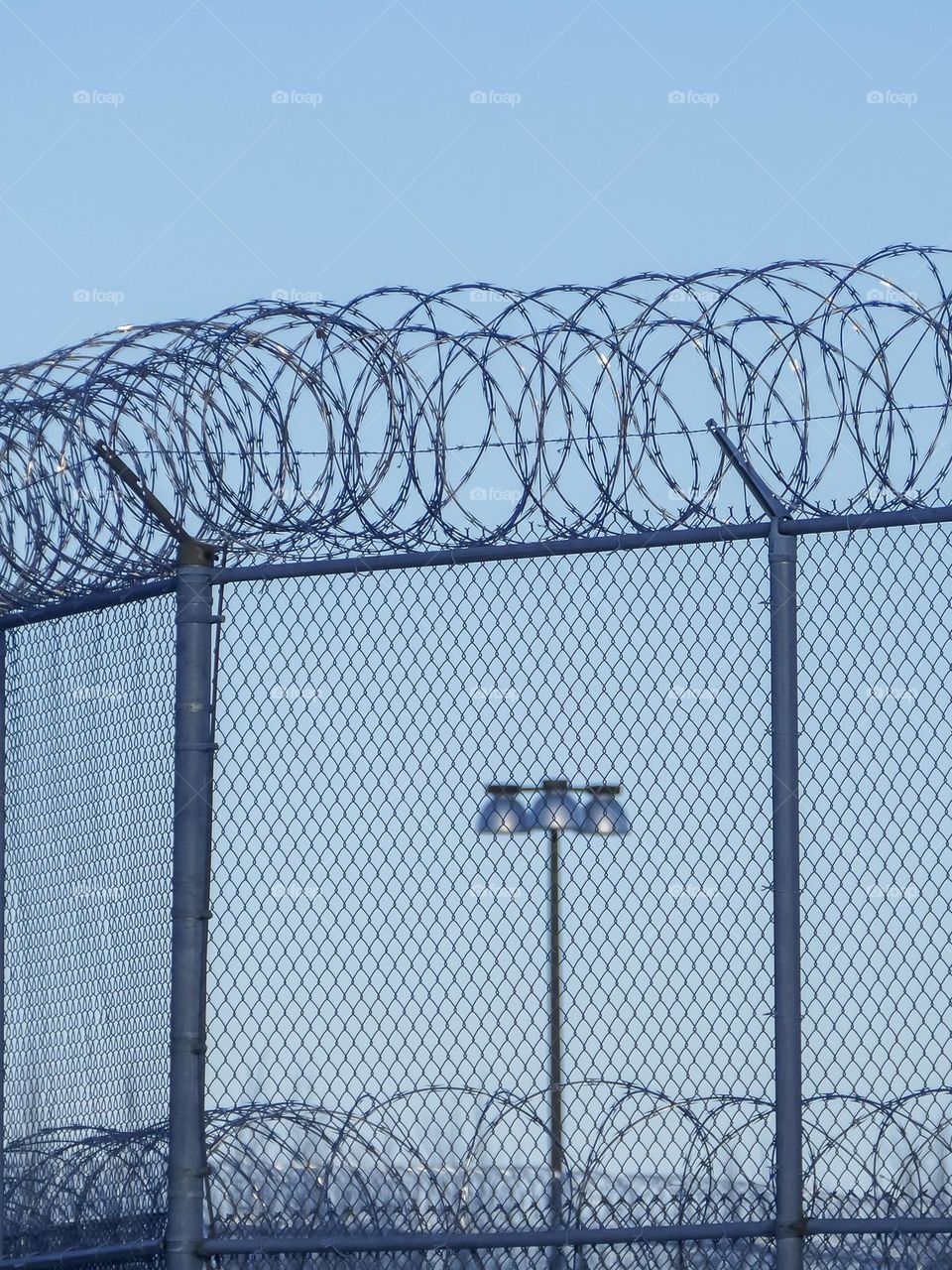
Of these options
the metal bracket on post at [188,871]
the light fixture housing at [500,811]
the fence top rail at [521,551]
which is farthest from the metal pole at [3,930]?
A: the light fixture housing at [500,811]

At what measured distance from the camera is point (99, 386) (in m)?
6.61

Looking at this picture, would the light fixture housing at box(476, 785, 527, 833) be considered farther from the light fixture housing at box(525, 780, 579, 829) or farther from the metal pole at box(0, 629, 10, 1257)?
the metal pole at box(0, 629, 10, 1257)

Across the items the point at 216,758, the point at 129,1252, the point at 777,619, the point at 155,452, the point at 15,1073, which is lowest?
the point at 129,1252

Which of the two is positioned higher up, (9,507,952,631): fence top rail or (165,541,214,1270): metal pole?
(9,507,952,631): fence top rail

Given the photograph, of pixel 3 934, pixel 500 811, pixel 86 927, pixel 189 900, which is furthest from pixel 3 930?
pixel 500 811

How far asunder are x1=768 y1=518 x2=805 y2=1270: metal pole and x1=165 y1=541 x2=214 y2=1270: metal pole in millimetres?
1858

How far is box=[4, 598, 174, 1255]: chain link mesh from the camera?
6473 mm

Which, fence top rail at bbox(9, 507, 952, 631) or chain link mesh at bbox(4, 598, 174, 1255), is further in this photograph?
chain link mesh at bbox(4, 598, 174, 1255)

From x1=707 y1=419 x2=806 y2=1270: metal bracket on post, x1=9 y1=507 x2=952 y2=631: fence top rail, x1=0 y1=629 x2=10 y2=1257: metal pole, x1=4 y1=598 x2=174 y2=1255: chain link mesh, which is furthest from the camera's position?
x1=0 y1=629 x2=10 y2=1257: metal pole

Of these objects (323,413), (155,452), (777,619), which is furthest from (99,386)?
(777,619)

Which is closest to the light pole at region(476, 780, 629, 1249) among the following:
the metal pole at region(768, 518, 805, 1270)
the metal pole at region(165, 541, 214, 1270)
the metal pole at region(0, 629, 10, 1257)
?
the metal pole at region(768, 518, 805, 1270)

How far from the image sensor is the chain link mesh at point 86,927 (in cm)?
647

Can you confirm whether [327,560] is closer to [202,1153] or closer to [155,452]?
[155,452]

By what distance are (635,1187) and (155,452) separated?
286 cm
